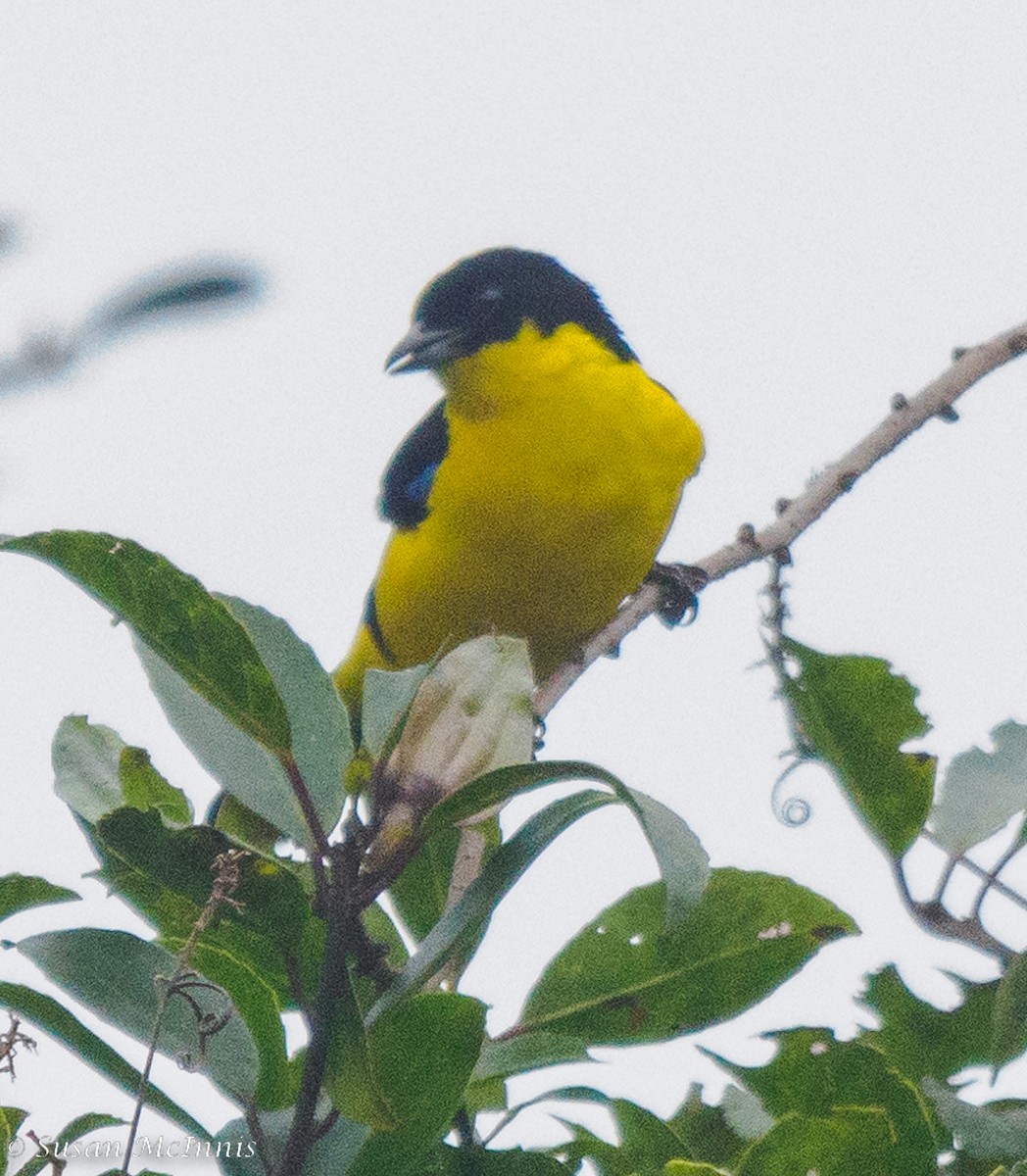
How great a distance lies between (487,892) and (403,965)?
0.16 m

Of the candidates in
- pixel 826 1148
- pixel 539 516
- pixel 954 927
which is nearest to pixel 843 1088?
pixel 826 1148

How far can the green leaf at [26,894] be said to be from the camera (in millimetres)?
1481

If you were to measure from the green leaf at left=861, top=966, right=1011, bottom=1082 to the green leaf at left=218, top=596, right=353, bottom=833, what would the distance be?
0.59 m

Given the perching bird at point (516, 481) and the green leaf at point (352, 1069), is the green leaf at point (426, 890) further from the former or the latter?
the perching bird at point (516, 481)

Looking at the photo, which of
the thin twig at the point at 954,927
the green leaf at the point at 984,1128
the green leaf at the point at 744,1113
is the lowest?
the green leaf at the point at 984,1128

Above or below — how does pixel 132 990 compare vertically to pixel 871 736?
below

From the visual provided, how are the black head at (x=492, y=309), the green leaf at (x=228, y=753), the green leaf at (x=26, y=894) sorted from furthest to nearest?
1. the black head at (x=492, y=309)
2. the green leaf at (x=26, y=894)
3. the green leaf at (x=228, y=753)

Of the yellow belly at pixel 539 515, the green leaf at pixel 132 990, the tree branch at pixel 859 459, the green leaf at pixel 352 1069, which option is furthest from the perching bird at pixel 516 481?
the green leaf at pixel 352 1069

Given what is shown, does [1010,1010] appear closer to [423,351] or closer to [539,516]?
Answer: [539,516]

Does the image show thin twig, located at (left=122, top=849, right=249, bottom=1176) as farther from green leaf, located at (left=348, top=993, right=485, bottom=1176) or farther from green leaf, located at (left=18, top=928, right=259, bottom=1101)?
green leaf, located at (left=348, top=993, right=485, bottom=1176)

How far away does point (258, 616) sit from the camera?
140 centimetres

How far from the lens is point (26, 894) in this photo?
1488 millimetres

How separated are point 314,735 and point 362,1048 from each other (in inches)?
10.4

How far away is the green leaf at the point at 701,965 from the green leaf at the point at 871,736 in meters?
0.16
